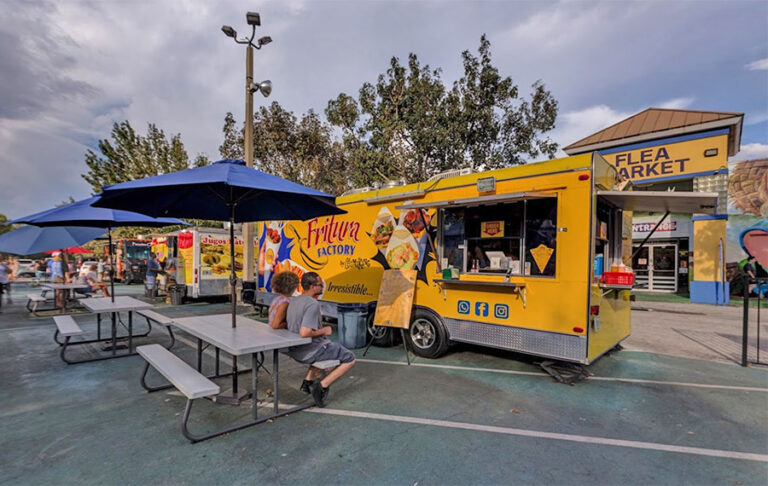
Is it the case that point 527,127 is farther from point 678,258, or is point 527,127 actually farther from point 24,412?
point 24,412

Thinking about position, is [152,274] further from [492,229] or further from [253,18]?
[492,229]

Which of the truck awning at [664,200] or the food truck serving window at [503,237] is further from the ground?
the truck awning at [664,200]

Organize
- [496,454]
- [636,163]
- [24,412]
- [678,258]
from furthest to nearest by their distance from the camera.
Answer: [678,258] < [636,163] < [24,412] < [496,454]

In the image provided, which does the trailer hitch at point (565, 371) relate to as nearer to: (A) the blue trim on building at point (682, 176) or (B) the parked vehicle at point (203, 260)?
(B) the parked vehicle at point (203, 260)

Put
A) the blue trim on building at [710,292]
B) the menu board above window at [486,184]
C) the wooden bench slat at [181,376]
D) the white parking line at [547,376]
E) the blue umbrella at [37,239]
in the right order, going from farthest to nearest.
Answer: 1. the blue trim on building at [710,292]
2. the blue umbrella at [37,239]
3. the menu board above window at [486,184]
4. the white parking line at [547,376]
5. the wooden bench slat at [181,376]

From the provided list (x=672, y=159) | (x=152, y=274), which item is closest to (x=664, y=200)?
(x=672, y=159)

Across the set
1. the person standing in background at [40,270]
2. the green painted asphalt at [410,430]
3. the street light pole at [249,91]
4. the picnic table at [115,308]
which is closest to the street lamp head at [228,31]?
the street light pole at [249,91]

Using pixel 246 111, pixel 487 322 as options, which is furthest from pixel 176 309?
pixel 487 322

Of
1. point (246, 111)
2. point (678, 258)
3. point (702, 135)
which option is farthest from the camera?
point (678, 258)

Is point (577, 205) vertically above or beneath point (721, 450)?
above

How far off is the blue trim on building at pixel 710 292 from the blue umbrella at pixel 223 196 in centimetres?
1511

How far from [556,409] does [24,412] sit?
5553 millimetres

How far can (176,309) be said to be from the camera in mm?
10750

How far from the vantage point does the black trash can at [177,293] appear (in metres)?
11.8
